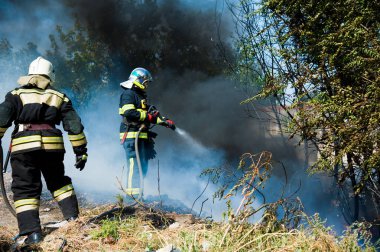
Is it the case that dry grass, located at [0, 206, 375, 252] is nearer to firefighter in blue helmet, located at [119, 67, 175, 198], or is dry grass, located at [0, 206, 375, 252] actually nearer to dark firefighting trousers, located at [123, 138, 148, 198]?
dark firefighting trousers, located at [123, 138, 148, 198]

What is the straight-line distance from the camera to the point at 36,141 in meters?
3.06

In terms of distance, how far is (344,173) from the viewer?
3916 millimetres

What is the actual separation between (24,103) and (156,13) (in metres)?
11.0

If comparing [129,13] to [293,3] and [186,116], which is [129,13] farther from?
[293,3]

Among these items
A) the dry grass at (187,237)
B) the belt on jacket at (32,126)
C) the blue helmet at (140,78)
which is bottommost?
the dry grass at (187,237)

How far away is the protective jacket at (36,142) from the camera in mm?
3012

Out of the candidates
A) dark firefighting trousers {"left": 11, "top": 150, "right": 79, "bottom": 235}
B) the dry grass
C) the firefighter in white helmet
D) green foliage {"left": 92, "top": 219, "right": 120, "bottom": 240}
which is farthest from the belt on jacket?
green foliage {"left": 92, "top": 219, "right": 120, "bottom": 240}

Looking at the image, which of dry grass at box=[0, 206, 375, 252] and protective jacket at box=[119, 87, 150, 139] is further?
protective jacket at box=[119, 87, 150, 139]

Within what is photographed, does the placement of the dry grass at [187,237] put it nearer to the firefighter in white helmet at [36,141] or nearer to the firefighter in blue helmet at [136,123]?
the firefighter in white helmet at [36,141]

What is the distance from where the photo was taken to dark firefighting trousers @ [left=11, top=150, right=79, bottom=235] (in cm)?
295

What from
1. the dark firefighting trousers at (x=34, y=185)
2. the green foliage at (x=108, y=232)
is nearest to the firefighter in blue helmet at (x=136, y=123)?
the dark firefighting trousers at (x=34, y=185)

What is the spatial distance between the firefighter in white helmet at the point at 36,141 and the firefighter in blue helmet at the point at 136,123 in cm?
132

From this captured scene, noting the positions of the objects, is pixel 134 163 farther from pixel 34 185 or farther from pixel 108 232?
pixel 108 232

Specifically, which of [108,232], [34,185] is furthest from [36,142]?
[108,232]
